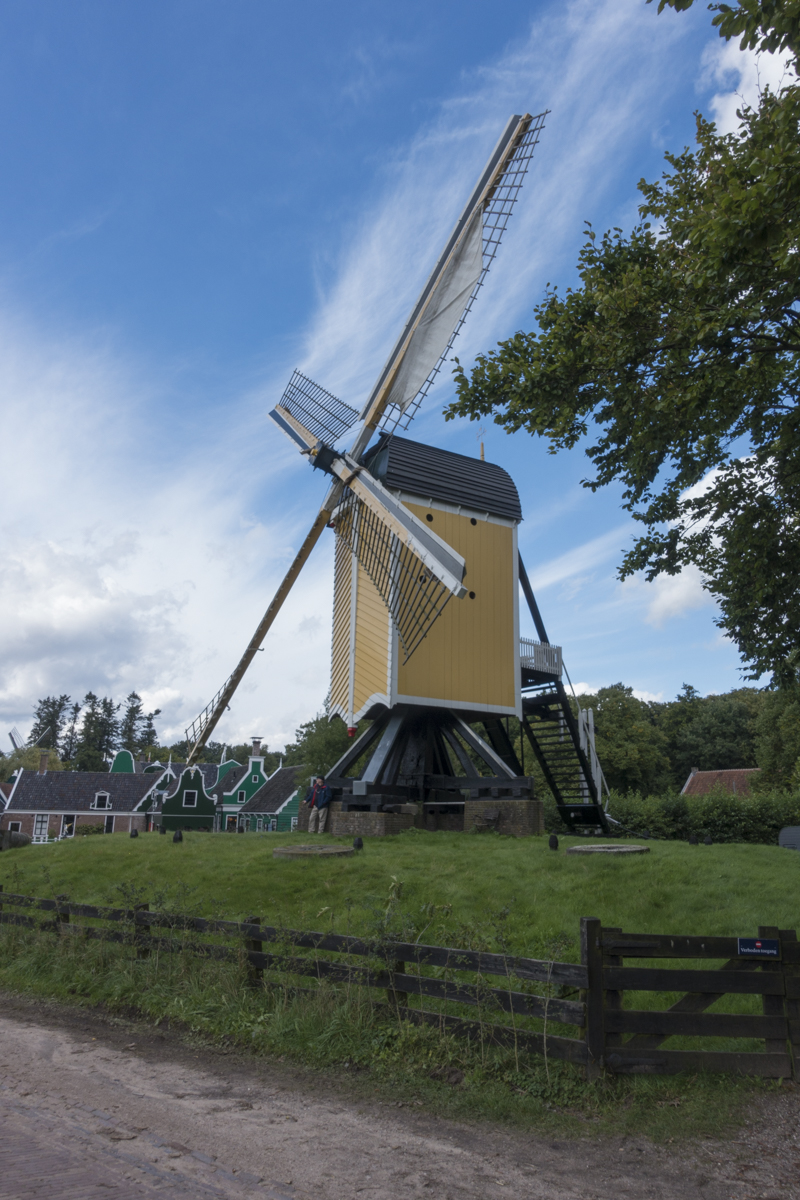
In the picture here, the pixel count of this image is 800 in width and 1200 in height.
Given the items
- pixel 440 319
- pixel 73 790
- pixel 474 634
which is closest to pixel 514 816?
pixel 474 634

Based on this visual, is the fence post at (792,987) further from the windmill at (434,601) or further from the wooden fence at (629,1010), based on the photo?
the windmill at (434,601)

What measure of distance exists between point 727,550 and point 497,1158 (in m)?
9.07

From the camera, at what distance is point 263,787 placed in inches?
2084

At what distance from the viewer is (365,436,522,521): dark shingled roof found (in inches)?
744

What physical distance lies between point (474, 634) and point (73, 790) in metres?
42.9

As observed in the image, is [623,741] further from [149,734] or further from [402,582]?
[149,734]

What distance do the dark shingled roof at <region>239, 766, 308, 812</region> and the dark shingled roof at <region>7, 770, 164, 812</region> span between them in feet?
24.5

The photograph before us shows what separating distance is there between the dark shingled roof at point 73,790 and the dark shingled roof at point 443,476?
40.4 meters

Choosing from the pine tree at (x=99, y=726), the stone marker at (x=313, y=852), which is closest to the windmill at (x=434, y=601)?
the stone marker at (x=313, y=852)

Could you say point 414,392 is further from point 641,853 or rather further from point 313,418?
point 641,853

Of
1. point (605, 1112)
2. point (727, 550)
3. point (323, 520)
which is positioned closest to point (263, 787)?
point (323, 520)

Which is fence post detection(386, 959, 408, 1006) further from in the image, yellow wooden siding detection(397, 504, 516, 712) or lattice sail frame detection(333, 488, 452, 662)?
yellow wooden siding detection(397, 504, 516, 712)

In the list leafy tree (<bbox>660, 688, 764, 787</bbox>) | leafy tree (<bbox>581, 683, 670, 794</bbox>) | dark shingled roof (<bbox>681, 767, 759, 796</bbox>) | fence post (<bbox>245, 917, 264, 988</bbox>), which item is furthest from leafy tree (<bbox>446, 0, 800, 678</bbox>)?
leafy tree (<bbox>660, 688, 764, 787</bbox>)

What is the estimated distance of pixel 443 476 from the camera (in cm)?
1950
